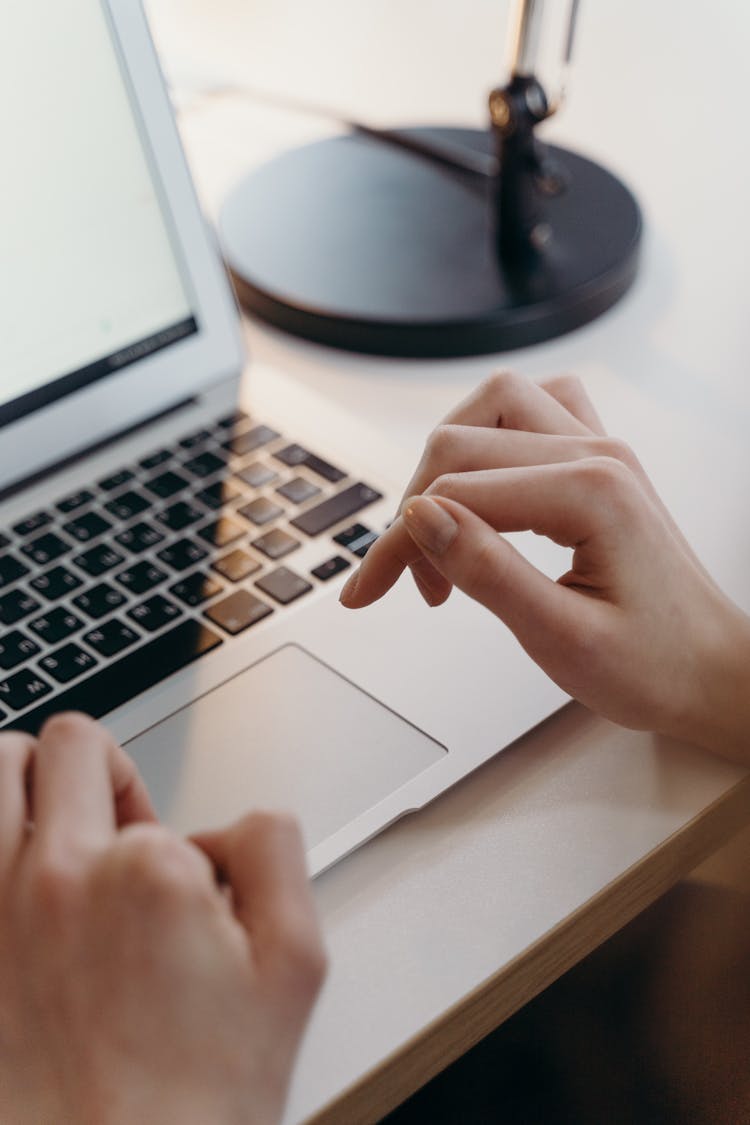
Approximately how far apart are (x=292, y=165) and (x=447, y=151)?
0.40 feet

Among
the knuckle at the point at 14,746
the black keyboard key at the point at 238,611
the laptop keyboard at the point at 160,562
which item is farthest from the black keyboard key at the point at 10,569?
the knuckle at the point at 14,746

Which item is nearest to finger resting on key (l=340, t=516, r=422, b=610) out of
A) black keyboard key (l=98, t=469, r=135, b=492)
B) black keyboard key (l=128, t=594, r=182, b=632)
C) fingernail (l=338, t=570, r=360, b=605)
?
fingernail (l=338, t=570, r=360, b=605)

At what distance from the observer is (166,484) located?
2.11 ft

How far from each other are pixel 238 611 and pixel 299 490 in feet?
0.32

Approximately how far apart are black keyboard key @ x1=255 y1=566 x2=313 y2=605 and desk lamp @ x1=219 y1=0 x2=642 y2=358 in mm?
223

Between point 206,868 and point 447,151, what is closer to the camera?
point 206,868

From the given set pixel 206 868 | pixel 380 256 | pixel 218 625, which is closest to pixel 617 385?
pixel 380 256

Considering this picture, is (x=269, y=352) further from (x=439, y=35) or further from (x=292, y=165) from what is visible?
(x=439, y=35)

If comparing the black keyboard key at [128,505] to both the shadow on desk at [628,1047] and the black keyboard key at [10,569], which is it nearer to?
the black keyboard key at [10,569]

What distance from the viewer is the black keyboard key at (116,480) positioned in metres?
0.65

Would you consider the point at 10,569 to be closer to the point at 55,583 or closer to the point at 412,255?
the point at 55,583

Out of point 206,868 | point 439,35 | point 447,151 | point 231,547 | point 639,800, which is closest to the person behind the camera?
point 206,868

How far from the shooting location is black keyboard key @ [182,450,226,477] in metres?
0.65

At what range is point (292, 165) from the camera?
2.94 feet
